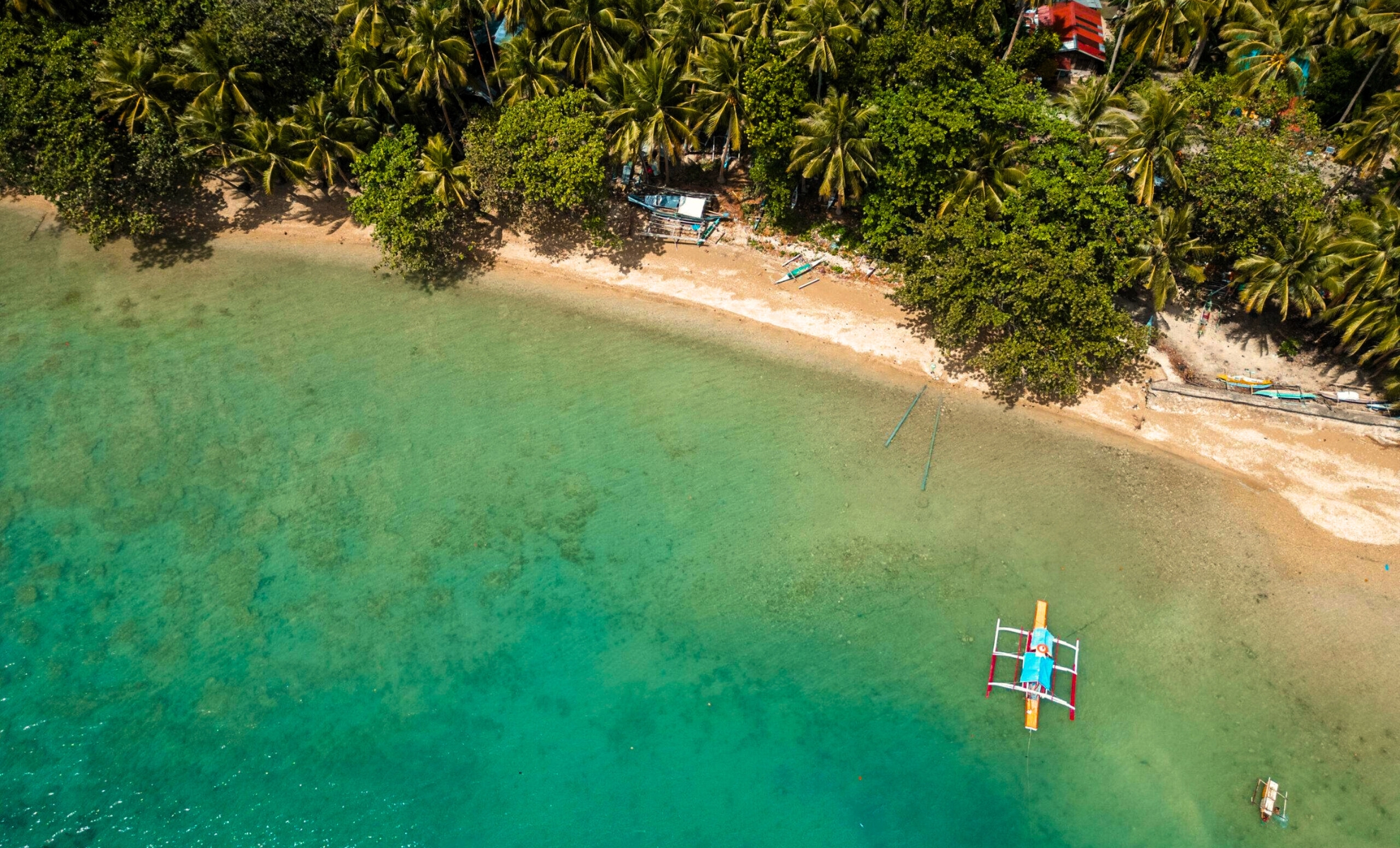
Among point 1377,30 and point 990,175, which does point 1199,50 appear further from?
point 990,175

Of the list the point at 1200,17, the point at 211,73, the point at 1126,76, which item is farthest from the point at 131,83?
the point at 1200,17

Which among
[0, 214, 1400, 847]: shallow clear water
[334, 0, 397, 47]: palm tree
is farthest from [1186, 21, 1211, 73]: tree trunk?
[334, 0, 397, 47]: palm tree

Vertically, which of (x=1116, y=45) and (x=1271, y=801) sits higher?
(x=1116, y=45)

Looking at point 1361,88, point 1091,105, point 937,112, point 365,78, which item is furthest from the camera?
point 1361,88

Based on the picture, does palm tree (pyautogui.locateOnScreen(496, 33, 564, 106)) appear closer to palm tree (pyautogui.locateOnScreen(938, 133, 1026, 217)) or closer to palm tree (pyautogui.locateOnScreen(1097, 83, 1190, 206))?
palm tree (pyautogui.locateOnScreen(938, 133, 1026, 217))

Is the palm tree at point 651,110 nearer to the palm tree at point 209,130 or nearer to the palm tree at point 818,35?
the palm tree at point 818,35

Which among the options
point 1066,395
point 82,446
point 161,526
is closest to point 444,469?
point 161,526

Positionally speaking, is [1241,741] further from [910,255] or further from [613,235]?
[613,235]
